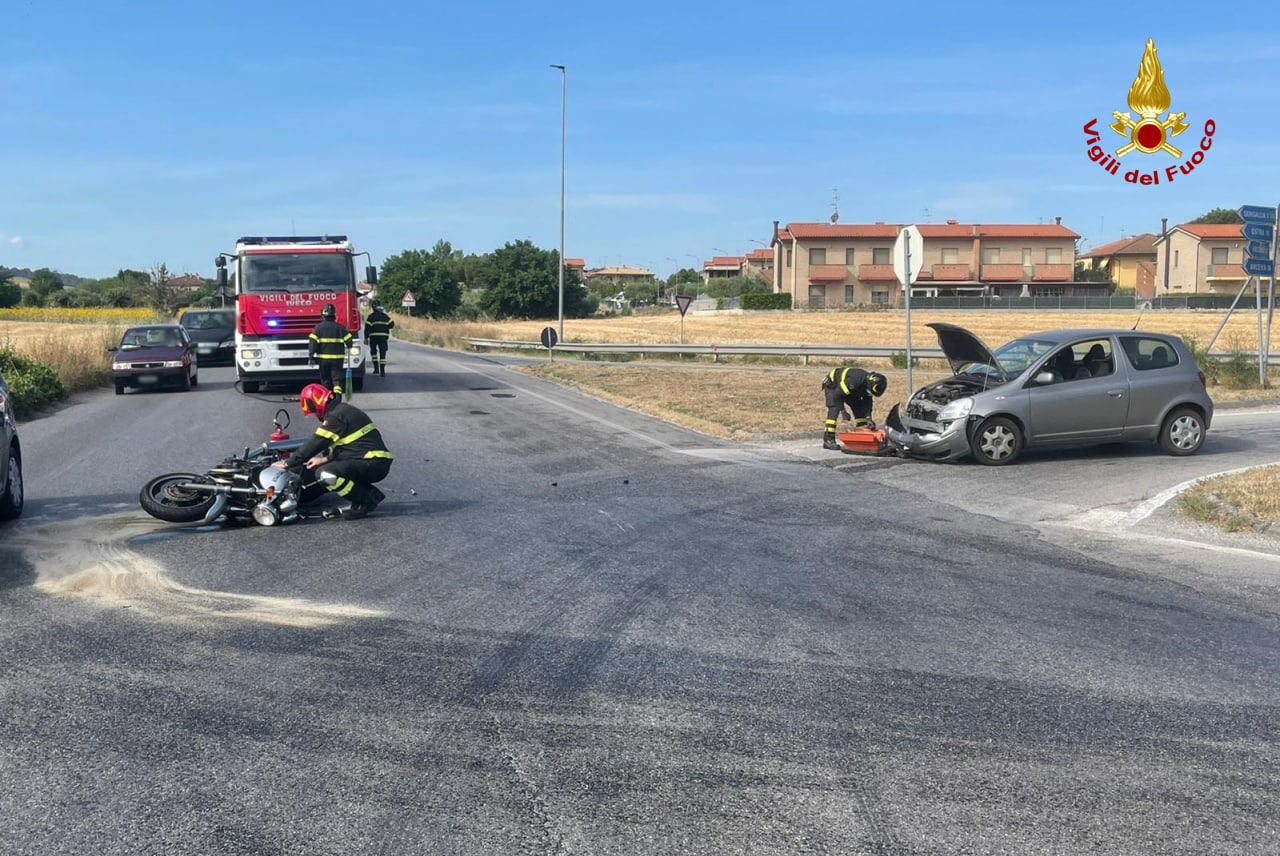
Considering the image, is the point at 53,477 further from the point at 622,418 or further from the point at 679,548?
the point at 622,418

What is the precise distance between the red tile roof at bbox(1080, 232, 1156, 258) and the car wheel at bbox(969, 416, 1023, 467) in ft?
280

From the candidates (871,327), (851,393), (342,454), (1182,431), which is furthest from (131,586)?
(871,327)

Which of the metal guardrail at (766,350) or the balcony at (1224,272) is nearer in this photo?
the metal guardrail at (766,350)

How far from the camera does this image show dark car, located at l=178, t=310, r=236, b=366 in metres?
34.5

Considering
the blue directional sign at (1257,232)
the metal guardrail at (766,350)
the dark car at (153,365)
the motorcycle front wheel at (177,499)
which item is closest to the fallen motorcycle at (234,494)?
the motorcycle front wheel at (177,499)

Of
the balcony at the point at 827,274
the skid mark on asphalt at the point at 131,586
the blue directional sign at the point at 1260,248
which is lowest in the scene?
the skid mark on asphalt at the point at 131,586

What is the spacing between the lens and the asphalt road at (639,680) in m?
4.11

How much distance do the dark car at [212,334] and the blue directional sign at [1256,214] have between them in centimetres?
2600

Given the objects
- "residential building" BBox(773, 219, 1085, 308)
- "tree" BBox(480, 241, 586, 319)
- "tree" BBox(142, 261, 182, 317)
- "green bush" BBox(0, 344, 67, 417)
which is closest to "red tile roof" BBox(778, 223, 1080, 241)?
"residential building" BBox(773, 219, 1085, 308)

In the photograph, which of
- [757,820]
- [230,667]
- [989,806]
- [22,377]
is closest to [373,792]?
[757,820]

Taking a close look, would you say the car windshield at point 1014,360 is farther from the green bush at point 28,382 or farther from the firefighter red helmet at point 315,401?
the green bush at point 28,382

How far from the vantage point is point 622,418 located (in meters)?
20.2

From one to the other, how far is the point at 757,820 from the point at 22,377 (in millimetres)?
21416

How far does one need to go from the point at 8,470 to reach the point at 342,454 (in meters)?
2.83
